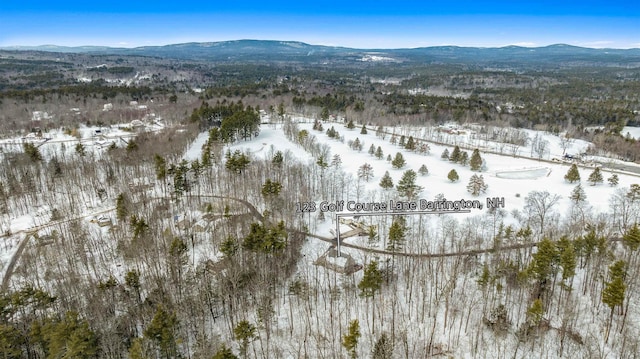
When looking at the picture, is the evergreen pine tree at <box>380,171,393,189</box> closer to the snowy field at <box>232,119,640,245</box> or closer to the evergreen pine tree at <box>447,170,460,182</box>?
the snowy field at <box>232,119,640,245</box>

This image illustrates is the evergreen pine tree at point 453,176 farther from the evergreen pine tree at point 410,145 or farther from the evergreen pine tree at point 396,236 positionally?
the evergreen pine tree at point 410,145

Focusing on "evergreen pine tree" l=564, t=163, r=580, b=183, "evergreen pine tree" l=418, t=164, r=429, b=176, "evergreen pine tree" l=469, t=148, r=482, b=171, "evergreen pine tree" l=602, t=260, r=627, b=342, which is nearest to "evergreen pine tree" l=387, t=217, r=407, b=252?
"evergreen pine tree" l=602, t=260, r=627, b=342

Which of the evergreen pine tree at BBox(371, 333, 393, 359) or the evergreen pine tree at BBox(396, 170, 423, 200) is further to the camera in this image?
the evergreen pine tree at BBox(396, 170, 423, 200)

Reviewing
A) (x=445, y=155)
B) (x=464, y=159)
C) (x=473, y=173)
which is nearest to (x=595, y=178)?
(x=473, y=173)

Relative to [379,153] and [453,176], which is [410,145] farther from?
[453,176]

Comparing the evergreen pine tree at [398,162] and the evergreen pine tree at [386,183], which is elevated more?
the evergreen pine tree at [398,162]

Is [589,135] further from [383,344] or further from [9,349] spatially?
[9,349]

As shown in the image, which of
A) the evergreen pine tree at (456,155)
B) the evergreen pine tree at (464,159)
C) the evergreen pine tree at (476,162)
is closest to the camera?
the evergreen pine tree at (476,162)

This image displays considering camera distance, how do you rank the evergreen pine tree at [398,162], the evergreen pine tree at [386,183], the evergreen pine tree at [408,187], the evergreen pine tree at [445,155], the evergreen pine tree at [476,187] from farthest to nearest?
A: the evergreen pine tree at [445,155]
the evergreen pine tree at [398,162]
the evergreen pine tree at [386,183]
the evergreen pine tree at [476,187]
the evergreen pine tree at [408,187]

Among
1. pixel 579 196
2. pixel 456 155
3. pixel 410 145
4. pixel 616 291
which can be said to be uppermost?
pixel 410 145

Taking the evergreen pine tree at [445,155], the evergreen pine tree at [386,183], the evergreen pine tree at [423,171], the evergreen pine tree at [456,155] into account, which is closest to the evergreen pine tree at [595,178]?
the evergreen pine tree at [456,155]

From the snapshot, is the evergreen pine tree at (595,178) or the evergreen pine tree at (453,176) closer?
the evergreen pine tree at (595,178)
